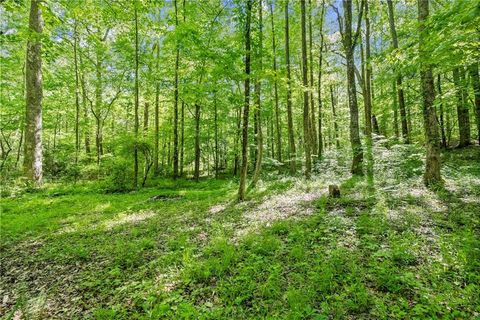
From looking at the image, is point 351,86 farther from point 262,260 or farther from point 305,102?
point 262,260

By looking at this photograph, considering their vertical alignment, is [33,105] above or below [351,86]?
below

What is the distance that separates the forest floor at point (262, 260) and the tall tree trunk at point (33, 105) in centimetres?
316

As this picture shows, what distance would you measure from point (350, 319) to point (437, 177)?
22.6ft

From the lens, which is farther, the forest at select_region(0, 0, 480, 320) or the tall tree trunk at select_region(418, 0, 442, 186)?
the tall tree trunk at select_region(418, 0, 442, 186)

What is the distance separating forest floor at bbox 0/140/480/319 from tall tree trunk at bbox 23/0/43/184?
3.16 m

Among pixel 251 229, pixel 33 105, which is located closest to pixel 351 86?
pixel 251 229

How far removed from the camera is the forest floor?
3.13 metres

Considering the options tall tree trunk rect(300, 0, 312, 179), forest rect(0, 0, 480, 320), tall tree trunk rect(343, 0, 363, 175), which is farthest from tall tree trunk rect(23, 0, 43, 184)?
tall tree trunk rect(343, 0, 363, 175)

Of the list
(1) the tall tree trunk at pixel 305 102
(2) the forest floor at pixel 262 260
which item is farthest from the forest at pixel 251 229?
(1) the tall tree trunk at pixel 305 102

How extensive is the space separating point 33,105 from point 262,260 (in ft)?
37.0

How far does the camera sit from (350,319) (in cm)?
282

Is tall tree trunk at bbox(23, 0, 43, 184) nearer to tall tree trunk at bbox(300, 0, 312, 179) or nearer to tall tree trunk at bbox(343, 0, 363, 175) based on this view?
tall tree trunk at bbox(300, 0, 312, 179)

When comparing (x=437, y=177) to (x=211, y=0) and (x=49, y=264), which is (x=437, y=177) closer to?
(x=49, y=264)

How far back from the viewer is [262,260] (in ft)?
13.9
